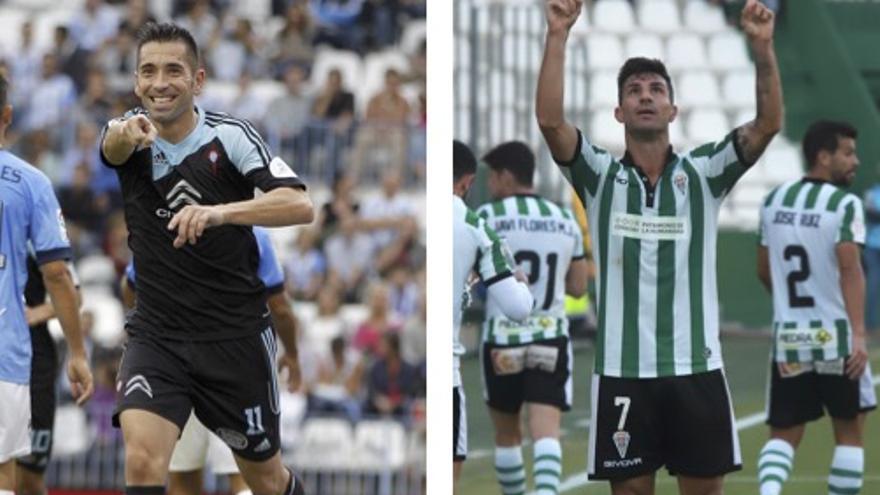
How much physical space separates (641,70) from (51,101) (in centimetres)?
952

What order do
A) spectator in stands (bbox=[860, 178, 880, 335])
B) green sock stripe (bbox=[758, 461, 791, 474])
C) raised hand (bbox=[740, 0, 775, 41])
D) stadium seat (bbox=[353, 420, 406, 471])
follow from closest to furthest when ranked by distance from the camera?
raised hand (bbox=[740, 0, 775, 41])
green sock stripe (bbox=[758, 461, 791, 474])
spectator in stands (bbox=[860, 178, 880, 335])
stadium seat (bbox=[353, 420, 406, 471])

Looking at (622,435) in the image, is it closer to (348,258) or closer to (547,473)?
(547,473)

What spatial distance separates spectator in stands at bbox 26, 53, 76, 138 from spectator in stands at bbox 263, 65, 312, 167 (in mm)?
1663

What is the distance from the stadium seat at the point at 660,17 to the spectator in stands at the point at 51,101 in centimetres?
894

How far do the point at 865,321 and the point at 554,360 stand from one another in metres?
1.65

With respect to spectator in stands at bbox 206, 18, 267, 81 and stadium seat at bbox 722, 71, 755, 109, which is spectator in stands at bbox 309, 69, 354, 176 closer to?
spectator in stands at bbox 206, 18, 267, 81

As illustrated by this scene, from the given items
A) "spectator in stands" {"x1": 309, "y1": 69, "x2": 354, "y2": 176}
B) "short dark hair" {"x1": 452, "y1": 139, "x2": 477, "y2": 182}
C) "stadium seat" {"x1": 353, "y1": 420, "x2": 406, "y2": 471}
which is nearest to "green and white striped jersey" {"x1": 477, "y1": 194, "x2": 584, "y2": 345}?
"short dark hair" {"x1": 452, "y1": 139, "x2": 477, "y2": 182}

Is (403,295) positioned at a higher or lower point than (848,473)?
higher

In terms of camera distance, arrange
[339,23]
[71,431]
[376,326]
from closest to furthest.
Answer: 1. [71,431]
2. [376,326]
3. [339,23]

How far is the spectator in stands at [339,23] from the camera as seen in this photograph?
16.2 m

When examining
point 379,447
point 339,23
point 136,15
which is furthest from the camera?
point 136,15

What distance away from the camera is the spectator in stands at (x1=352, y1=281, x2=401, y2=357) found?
13738 millimetres

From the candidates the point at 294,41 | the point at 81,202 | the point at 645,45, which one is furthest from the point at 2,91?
the point at 294,41

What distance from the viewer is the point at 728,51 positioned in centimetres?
688
